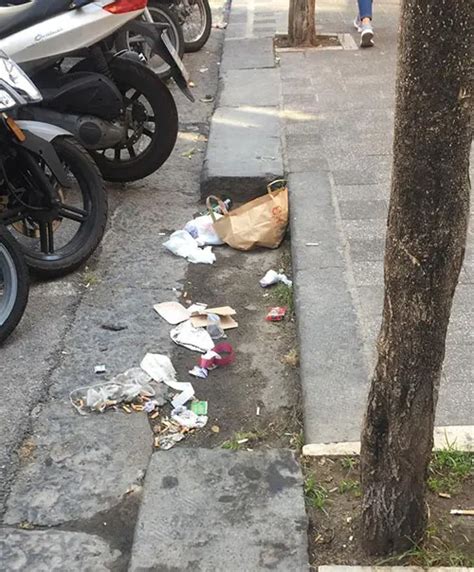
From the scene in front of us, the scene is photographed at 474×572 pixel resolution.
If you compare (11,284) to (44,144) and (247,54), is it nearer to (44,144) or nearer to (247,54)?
(44,144)

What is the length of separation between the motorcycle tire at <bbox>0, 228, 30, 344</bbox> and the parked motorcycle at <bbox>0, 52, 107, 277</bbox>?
0.83 feet

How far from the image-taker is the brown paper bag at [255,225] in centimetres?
435

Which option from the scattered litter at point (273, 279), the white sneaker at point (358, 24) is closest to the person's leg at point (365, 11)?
the white sneaker at point (358, 24)

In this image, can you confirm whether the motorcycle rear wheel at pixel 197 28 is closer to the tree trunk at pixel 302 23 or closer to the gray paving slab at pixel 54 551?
the tree trunk at pixel 302 23

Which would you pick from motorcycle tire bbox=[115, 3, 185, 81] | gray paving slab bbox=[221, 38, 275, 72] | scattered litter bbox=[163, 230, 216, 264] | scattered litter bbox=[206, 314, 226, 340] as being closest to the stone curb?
gray paving slab bbox=[221, 38, 275, 72]

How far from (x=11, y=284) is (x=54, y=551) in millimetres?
1313

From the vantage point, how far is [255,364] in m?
3.41

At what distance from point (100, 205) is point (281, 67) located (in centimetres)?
387

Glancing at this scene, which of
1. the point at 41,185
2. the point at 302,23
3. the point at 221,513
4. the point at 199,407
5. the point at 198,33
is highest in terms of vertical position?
the point at 41,185

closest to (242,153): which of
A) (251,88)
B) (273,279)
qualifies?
(273,279)

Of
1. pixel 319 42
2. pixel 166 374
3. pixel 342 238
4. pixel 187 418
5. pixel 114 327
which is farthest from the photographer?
pixel 319 42

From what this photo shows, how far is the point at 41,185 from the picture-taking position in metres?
3.79

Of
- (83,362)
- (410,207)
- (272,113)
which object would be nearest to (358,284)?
(83,362)

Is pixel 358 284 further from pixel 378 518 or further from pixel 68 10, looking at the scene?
pixel 68 10
